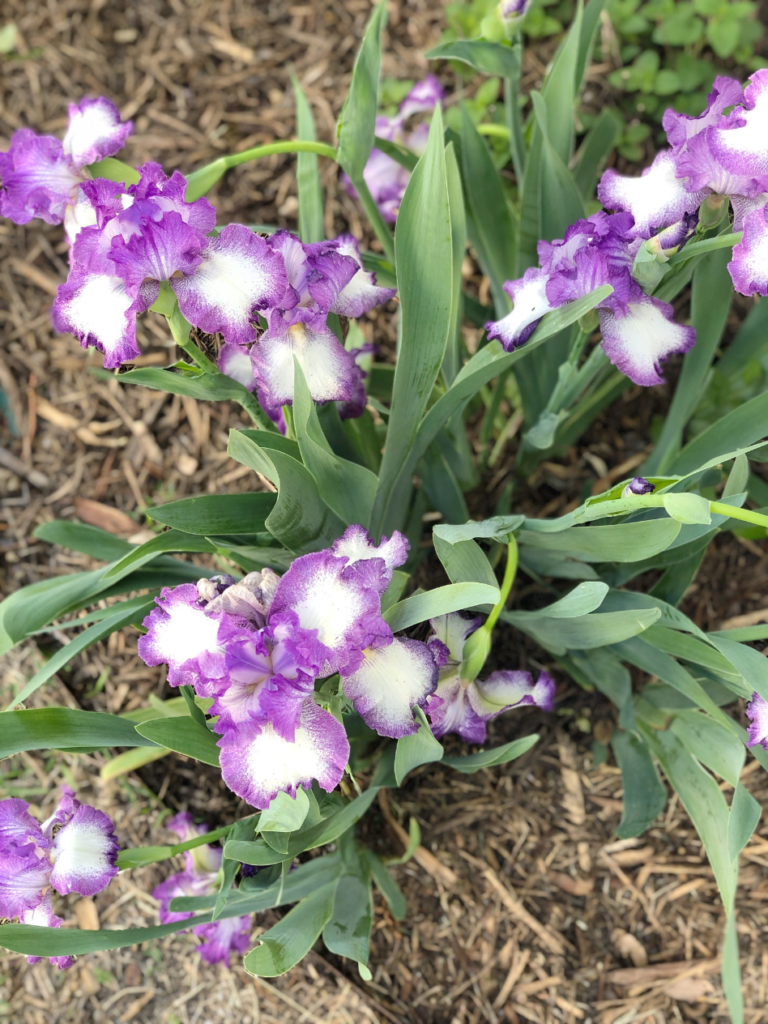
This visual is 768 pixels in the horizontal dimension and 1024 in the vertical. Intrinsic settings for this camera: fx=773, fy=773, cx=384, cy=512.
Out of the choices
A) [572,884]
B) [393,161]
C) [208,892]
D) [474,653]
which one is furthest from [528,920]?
[393,161]

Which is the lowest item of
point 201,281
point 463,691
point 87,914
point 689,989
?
point 689,989

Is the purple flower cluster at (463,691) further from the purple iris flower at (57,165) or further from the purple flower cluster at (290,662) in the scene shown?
the purple iris flower at (57,165)

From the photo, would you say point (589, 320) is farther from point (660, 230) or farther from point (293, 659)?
point (293, 659)

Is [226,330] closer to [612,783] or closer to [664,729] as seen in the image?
[664,729]

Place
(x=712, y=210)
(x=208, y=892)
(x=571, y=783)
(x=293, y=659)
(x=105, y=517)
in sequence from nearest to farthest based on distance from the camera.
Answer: (x=293, y=659), (x=712, y=210), (x=208, y=892), (x=571, y=783), (x=105, y=517)

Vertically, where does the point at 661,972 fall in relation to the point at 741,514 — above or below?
below

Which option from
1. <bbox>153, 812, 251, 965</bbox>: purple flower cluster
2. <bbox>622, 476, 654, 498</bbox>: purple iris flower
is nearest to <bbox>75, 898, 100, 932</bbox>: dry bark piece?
<bbox>153, 812, 251, 965</bbox>: purple flower cluster
